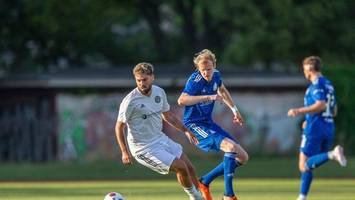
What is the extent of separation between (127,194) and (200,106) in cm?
447

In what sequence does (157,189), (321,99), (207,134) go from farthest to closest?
(157,189) → (207,134) → (321,99)

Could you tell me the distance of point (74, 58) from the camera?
4722 cm

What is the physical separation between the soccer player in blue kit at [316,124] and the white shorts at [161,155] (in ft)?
5.83

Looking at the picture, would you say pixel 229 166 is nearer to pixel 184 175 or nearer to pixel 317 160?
pixel 184 175

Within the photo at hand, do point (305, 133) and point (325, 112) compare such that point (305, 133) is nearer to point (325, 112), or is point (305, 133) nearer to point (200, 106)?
point (325, 112)

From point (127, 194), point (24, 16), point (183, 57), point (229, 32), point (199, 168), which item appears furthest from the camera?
point (183, 57)

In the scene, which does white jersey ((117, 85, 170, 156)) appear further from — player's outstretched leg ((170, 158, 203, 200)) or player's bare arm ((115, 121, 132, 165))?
player's outstretched leg ((170, 158, 203, 200))

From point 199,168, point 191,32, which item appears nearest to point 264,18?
point 191,32

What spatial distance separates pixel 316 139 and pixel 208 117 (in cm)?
164

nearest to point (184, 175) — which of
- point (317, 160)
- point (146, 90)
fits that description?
point (146, 90)

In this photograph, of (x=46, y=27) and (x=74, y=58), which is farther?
(x=74, y=58)

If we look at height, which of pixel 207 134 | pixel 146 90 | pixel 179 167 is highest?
pixel 146 90

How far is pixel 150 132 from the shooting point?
49.0 ft

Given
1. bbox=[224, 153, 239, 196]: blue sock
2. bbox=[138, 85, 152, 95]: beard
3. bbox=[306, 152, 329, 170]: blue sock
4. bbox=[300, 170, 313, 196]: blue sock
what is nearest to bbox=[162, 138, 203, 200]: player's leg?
bbox=[224, 153, 239, 196]: blue sock
